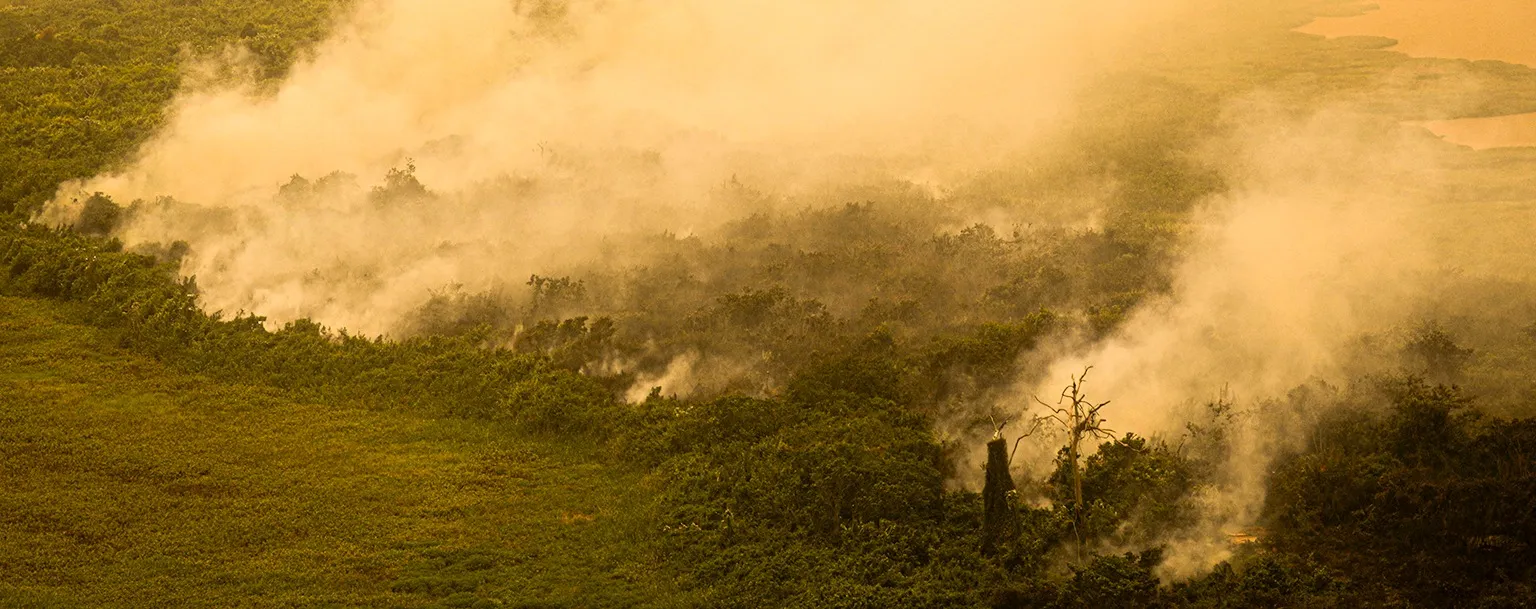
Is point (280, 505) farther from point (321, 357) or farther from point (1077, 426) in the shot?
point (1077, 426)

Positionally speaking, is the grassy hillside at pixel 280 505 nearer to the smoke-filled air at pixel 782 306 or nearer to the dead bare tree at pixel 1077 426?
the smoke-filled air at pixel 782 306

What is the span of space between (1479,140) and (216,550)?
2819 centimetres

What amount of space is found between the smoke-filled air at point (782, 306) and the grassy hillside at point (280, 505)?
97mm

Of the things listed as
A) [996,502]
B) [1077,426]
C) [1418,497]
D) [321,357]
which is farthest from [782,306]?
[1418,497]

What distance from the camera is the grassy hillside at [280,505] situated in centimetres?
1822

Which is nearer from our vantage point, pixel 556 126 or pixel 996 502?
pixel 996 502

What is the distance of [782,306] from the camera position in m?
25.5

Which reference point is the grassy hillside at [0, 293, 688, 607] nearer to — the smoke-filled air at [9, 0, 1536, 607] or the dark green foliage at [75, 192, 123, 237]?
the smoke-filled air at [9, 0, 1536, 607]

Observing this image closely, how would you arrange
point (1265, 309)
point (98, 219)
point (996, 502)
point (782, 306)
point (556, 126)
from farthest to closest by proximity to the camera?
point (556, 126)
point (98, 219)
point (782, 306)
point (1265, 309)
point (996, 502)

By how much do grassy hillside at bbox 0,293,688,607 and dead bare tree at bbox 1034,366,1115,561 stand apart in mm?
6223

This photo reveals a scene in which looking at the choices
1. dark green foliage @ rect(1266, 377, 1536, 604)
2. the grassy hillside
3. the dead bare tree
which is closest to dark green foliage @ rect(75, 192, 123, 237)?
the grassy hillside

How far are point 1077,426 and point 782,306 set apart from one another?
9208 mm

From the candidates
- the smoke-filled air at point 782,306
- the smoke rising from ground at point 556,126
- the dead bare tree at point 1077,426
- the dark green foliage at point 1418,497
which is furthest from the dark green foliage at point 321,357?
the dark green foliage at point 1418,497

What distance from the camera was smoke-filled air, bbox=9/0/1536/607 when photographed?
59.3 feet
